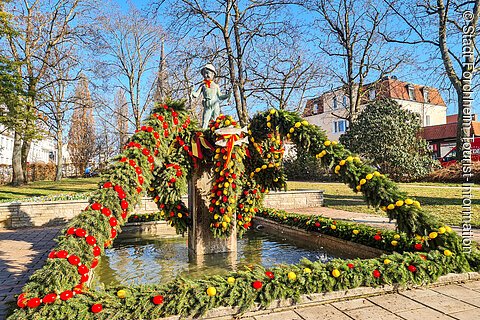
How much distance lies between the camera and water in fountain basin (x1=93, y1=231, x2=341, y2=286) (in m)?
5.53

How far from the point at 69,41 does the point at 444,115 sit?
4424 cm

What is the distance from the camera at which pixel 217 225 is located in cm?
→ 597

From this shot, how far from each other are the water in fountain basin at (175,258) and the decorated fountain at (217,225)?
476 millimetres

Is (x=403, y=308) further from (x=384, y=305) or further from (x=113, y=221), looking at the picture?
(x=113, y=221)

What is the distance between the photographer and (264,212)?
10.3 m

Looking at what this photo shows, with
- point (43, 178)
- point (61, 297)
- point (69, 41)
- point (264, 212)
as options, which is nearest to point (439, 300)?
point (61, 297)

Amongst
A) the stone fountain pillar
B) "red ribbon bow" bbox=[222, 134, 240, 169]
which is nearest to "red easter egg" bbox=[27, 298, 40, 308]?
"red ribbon bow" bbox=[222, 134, 240, 169]

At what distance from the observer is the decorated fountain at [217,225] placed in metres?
3.29

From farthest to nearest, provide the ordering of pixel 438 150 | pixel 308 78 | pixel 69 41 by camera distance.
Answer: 1. pixel 438 150
2. pixel 308 78
3. pixel 69 41

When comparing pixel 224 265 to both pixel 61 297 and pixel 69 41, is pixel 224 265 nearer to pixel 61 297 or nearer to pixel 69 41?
pixel 61 297

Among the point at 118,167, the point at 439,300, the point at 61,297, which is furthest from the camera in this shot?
the point at 118,167

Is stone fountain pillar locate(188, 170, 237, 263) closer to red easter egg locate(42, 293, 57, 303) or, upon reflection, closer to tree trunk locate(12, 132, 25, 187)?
red easter egg locate(42, 293, 57, 303)

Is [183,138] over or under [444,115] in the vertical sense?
under

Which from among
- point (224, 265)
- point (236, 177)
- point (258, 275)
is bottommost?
point (224, 265)
